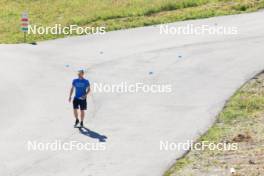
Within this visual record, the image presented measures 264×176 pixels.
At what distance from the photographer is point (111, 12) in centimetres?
3322

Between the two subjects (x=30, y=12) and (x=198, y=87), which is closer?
(x=198, y=87)

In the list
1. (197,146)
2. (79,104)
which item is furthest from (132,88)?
(197,146)

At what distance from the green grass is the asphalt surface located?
4.51ft

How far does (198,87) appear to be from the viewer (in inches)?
847

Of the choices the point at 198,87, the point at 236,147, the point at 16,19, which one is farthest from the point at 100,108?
the point at 16,19

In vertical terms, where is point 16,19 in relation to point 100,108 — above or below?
above

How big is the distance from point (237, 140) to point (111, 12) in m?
17.4

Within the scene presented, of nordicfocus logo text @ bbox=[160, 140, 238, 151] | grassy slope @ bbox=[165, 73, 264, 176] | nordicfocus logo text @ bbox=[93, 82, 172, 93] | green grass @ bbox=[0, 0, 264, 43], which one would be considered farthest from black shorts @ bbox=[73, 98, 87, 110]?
green grass @ bbox=[0, 0, 264, 43]

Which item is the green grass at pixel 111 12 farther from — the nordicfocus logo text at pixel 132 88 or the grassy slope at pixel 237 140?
the grassy slope at pixel 237 140

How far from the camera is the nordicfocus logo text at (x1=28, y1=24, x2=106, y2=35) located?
98.2 feet

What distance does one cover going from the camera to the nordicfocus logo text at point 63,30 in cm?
2994

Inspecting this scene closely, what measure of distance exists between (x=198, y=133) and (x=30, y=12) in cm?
1994

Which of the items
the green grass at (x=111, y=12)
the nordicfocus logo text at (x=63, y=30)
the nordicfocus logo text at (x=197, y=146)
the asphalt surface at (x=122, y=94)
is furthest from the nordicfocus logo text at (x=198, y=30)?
the nordicfocus logo text at (x=197, y=146)

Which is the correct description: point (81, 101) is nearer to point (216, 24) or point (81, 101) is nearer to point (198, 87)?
point (198, 87)
